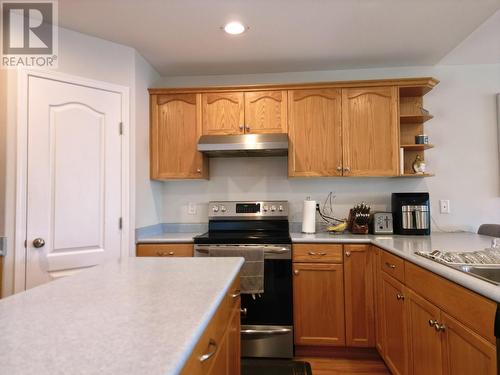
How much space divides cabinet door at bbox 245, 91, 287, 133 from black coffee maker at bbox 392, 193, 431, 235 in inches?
45.9

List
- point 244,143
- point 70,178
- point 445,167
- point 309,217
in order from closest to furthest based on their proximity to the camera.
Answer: point 70,178 < point 244,143 < point 309,217 < point 445,167

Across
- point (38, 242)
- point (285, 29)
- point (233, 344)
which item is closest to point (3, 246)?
point (38, 242)

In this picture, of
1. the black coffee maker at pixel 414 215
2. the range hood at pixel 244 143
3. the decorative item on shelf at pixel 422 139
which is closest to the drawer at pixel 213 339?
the range hood at pixel 244 143

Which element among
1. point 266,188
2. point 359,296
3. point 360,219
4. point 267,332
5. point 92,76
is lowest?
point 267,332

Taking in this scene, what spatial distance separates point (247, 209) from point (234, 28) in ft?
4.87

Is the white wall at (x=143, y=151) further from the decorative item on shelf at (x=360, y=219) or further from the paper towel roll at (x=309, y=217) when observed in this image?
the decorative item on shelf at (x=360, y=219)

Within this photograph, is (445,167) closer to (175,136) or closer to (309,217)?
(309,217)

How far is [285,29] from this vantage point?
2.20 meters

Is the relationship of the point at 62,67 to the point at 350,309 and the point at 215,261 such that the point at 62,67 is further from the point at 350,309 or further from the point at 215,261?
the point at 350,309

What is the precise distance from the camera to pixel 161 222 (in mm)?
2982

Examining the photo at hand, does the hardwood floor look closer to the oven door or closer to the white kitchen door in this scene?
the oven door

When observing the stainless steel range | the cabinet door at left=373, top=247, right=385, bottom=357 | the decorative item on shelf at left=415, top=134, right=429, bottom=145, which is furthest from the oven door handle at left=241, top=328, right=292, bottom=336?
the decorative item on shelf at left=415, top=134, right=429, bottom=145

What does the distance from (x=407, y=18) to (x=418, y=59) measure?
73cm

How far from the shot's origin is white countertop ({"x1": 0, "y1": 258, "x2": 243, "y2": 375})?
56 cm
